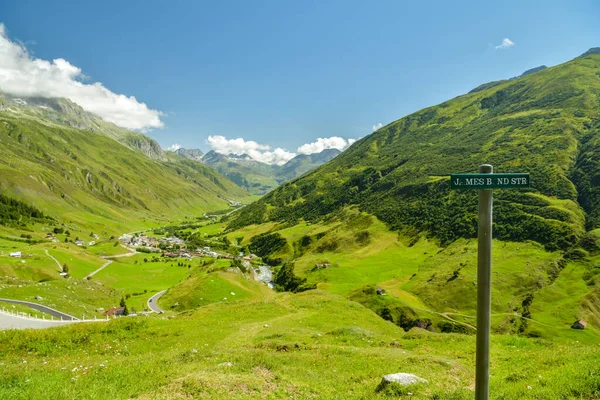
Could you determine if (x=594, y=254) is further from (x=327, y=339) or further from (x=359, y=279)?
(x=327, y=339)

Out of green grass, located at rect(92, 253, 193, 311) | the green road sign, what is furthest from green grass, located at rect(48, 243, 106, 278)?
the green road sign

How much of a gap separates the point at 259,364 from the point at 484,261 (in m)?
15.9

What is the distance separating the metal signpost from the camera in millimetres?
9047

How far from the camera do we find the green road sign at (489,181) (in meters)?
9.42

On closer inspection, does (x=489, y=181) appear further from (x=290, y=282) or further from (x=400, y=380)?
(x=290, y=282)

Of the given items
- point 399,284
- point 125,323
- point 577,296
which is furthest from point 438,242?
point 125,323

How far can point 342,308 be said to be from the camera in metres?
50.7

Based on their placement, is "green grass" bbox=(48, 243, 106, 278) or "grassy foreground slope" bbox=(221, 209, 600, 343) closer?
"grassy foreground slope" bbox=(221, 209, 600, 343)

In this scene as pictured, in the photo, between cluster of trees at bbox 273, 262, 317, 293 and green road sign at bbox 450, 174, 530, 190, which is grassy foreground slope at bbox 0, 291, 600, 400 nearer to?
green road sign at bbox 450, 174, 530, 190

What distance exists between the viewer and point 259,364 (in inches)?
806

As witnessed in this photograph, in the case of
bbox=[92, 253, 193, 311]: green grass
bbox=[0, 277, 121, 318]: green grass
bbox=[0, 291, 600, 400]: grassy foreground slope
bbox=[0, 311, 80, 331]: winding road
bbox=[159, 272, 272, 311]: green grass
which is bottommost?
bbox=[92, 253, 193, 311]: green grass

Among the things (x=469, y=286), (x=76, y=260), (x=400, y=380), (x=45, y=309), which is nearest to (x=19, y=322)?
(x=45, y=309)

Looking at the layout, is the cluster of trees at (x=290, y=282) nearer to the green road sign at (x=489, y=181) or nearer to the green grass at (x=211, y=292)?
the green grass at (x=211, y=292)

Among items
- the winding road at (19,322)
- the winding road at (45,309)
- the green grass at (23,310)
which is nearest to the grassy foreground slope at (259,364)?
the winding road at (19,322)
